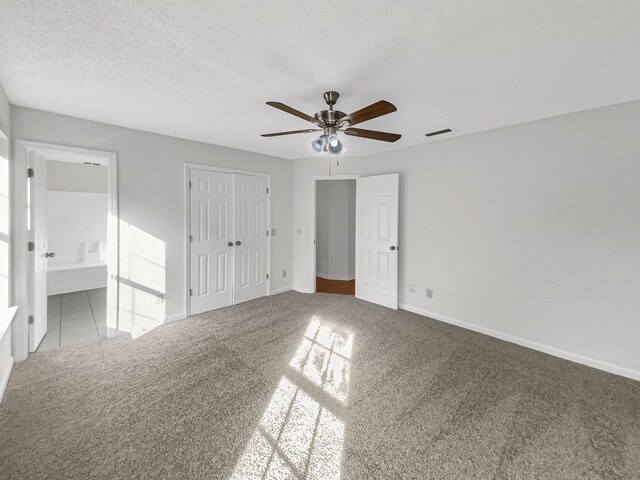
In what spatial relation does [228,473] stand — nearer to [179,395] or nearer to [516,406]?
[179,395]

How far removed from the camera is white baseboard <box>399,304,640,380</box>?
2.53m

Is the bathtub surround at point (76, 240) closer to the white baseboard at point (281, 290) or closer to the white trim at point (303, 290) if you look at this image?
the white baseboard at point (281, 290)

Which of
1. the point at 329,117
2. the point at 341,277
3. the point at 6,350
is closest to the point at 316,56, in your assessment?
the point at 329,117

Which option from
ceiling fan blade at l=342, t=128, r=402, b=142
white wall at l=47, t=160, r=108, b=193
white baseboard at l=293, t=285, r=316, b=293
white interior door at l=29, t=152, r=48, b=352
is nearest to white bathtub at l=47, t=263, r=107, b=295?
white wall at l=47, t=160, r=108, b=193

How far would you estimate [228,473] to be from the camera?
4.96 ft

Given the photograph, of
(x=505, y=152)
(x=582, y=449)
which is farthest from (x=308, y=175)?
(x=582, y=449)

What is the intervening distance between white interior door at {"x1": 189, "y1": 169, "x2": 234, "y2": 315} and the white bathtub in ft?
8.87

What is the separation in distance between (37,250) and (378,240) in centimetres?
413

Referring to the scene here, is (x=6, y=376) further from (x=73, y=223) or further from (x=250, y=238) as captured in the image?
(x=73, y=223)

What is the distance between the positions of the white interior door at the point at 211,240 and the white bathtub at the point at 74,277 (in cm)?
270

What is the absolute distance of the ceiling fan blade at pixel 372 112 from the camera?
5.94ft

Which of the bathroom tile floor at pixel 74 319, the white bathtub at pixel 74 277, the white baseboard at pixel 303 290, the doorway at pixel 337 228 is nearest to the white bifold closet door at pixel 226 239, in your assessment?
the white baseboard at pixel 303 290

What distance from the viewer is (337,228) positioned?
6.15 meters

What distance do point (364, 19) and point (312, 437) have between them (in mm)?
2466
